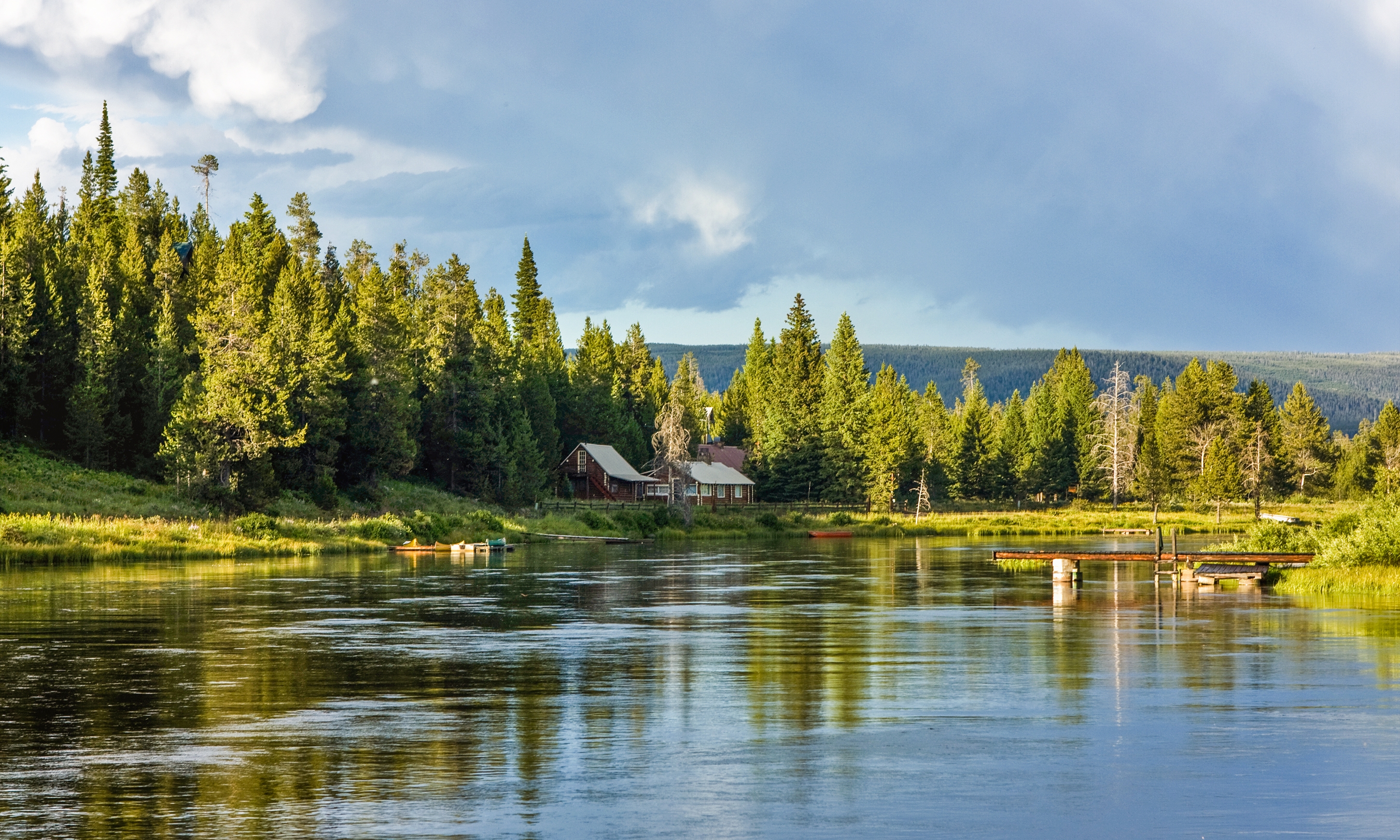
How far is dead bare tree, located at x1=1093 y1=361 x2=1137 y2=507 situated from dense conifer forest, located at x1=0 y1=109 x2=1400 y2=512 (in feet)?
1.60

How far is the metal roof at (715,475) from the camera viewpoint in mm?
131000

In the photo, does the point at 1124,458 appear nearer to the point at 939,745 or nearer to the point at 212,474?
the point at 212,474

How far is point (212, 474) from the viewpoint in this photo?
236ft

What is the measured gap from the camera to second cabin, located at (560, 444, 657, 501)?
126188 mm

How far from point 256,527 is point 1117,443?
105883 mm

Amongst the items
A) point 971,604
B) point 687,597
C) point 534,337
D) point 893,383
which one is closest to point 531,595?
point 687,597

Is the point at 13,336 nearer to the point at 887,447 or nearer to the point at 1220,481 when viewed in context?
the point at 887,447

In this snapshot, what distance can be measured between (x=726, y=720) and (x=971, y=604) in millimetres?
21126

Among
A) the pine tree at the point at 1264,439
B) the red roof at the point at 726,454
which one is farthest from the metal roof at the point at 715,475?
the pine tree at the point at 1264,439

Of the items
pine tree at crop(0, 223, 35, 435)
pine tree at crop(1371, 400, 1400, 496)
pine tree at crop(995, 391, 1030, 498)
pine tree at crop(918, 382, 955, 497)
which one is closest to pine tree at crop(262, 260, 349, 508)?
pine tree at crop(0, 223, 35, 435)

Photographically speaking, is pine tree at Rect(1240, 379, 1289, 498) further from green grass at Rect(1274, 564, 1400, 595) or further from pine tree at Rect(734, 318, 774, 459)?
green grass at Rect(1274, 564, 1400, 595)

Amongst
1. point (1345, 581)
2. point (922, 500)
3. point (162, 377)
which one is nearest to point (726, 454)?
point (922, 500)

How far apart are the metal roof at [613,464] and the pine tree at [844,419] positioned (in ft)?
56.1

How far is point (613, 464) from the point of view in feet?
421
